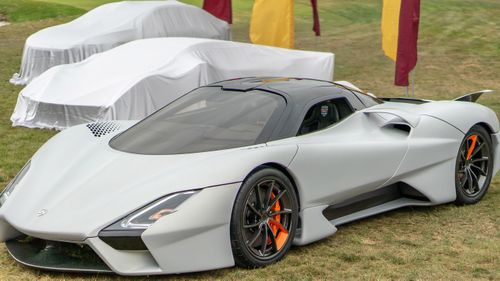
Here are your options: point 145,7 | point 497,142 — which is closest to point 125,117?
point 497,142

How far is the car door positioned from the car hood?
9.1 inches

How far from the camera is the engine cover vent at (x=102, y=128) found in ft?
18.2

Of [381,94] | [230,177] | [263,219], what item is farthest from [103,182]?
[381,94]

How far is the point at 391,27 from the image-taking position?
10836 millimetres

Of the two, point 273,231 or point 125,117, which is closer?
point 273,231

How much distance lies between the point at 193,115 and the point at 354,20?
25.7 metres

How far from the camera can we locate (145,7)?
54.7 ft

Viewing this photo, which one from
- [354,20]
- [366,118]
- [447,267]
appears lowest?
[354,20]

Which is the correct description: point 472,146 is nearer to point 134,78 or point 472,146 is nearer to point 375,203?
point 375,203

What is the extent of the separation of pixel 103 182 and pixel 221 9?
12293mm

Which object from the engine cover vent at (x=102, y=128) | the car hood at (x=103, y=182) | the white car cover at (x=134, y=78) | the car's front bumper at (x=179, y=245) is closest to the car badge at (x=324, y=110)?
the car hood at (x=103, y=182)

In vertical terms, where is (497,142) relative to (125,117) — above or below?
above

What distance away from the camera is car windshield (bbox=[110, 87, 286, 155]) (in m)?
4.83

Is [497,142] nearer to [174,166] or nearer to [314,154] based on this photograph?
[314,154]
